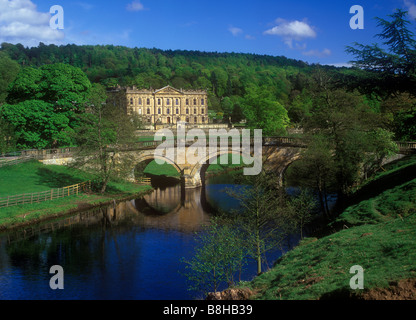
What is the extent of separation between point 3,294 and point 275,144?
35.7 metres

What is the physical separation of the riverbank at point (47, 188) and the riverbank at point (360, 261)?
23.1 m

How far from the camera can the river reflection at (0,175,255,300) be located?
23.0 metres

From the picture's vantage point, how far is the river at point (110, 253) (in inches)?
904

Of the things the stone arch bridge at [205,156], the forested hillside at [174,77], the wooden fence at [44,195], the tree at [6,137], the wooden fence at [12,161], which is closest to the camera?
the wooden fence at [44,195]

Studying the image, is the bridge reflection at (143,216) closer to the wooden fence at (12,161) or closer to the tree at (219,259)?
the tree at (219,259)

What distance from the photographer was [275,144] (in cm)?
5081

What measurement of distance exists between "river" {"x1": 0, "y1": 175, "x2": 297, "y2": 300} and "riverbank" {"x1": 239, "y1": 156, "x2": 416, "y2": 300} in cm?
498

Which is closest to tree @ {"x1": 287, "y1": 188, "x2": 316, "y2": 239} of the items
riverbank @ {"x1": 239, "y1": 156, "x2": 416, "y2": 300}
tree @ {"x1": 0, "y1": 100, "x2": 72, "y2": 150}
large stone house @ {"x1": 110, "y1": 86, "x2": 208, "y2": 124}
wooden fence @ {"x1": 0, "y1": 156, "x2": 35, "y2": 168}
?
riverbank @ {"x1": 239, "y1": 156, "x2": 416, "y2": 300}

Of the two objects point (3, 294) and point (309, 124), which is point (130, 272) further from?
point (309, 124)

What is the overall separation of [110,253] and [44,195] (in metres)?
14.5

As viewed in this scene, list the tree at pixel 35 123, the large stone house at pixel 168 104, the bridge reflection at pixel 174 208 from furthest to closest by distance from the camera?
the large stone house at pixel 168 104, the tree at pixel 35 123, the bridge reflection at pixel 174 208

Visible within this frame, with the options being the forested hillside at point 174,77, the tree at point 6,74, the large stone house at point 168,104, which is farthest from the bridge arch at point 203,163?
the forested hillside at point 174,77

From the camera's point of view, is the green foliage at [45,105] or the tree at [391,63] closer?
the tree at [391,63]
